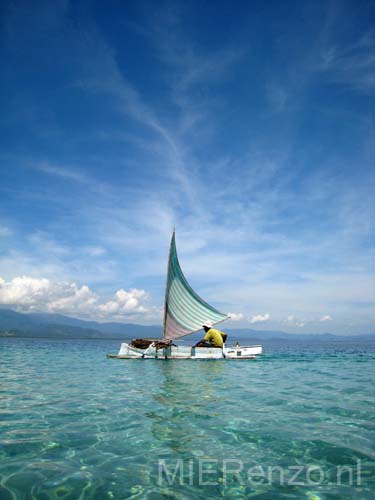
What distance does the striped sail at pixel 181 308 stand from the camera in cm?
3578

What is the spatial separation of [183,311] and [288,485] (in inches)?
1192

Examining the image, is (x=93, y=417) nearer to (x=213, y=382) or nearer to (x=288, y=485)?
(x=288, y=485)

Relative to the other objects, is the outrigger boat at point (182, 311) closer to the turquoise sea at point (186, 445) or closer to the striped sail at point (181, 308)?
the striped sail at point (181, 308)

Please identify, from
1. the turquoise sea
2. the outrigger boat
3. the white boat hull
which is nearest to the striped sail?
the outrigger boat

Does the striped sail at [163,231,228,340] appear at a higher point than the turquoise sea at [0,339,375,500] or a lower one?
higher

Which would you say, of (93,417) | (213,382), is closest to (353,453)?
(93,417)

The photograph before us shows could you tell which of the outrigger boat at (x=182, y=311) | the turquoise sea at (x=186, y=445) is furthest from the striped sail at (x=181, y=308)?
the turquoise sea at (x=186, y=445)

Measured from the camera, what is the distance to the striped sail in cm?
3578

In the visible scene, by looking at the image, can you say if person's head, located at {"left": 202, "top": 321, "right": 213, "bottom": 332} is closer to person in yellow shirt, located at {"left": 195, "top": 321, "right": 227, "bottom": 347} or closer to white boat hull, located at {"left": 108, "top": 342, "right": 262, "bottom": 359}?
person in yellow shirt, located at {"left": 195, "top": 321, "right": 227, "bottom": 347}

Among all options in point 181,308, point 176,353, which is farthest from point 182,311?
point 176,353

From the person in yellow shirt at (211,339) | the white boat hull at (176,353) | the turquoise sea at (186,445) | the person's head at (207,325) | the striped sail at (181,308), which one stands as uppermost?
the striped sail at (181,308)

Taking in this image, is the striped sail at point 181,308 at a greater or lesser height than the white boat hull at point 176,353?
greater

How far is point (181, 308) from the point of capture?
35781mm

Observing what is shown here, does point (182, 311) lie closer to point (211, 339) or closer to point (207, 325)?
point (207, 325)
